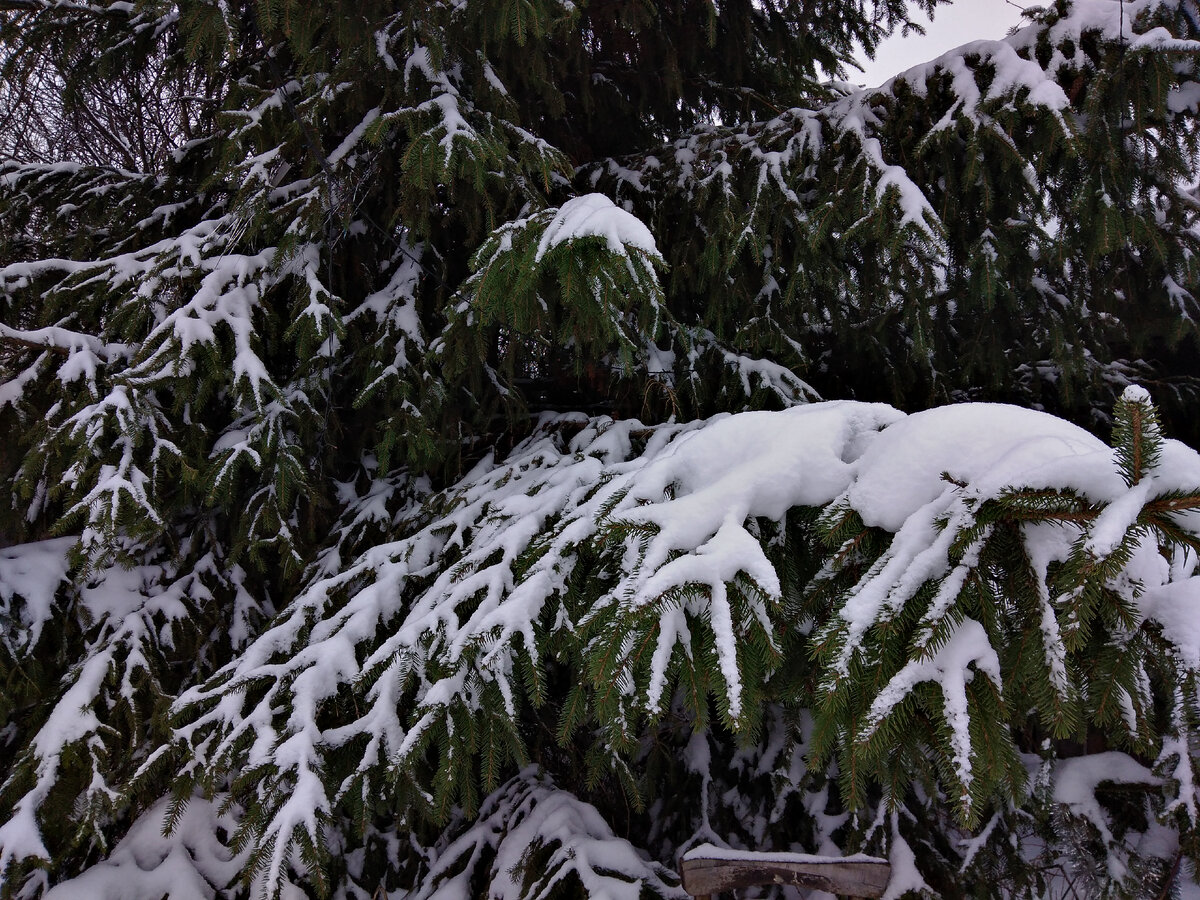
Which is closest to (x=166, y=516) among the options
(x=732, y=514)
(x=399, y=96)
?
(x=399, y=96)

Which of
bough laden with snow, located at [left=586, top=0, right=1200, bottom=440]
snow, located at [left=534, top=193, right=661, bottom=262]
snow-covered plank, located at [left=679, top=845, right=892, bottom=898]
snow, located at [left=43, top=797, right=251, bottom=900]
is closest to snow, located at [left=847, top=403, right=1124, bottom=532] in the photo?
snow-covered plank, located at [left=679, top=845, right=892, bottom=898]

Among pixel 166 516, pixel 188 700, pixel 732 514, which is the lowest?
pixel 188 700

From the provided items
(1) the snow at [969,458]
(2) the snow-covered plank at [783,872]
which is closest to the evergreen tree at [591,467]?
(1) the snow at [969,458]

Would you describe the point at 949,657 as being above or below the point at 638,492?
below

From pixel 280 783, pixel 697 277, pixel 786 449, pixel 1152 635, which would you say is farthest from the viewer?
pixel 697 277

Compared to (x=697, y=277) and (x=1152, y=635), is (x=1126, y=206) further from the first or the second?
(x=1152, y=635)

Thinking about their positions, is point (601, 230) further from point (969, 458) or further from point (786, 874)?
point (786, 874)

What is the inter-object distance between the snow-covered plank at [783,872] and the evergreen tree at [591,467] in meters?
0.22

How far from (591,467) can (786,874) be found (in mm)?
1219

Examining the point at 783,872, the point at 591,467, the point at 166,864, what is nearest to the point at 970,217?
the point at 591,467

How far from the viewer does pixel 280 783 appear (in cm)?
187

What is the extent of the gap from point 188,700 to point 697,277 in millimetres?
2717

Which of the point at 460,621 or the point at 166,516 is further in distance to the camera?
the point at 166,516

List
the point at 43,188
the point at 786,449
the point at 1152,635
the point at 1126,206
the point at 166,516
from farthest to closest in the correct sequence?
the point at 43,188 < the point at 166,516 < the point at 1126,206 < the point at 786,449 < the point at 1152,635
